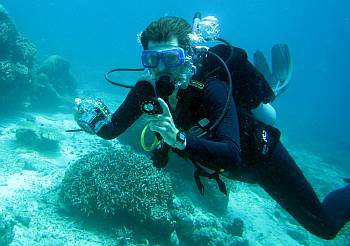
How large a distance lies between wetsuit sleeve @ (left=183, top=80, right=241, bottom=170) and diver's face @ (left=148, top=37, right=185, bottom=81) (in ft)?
1.19

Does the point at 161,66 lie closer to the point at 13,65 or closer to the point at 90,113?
the point at 90,113

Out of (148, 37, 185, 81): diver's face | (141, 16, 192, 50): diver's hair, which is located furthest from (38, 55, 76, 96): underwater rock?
(148, 37, 185, 81): diver's face

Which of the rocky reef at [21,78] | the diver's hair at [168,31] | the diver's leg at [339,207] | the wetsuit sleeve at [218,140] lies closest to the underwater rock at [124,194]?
the diver's leg at [339,207]

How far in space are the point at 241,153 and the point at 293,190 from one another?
1.32m

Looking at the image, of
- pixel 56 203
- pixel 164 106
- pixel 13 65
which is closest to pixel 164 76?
pixel 164 106

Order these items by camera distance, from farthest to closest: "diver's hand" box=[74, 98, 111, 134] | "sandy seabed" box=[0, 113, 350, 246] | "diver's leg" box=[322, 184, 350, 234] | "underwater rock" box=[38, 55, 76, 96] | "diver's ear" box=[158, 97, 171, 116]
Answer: "underwater rock" box=[38, 55, 76, 96]
"sandy seabed" box=[0, 113, 350, 246]
"diver's leg" box=[322, 184, 350, 234]
"diver's hand" box=[74, 98, 111, 134]
"diver's ear" box=[158, 97, 171, 116]

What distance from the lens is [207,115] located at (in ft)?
10.6

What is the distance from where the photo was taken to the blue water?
2061 inches

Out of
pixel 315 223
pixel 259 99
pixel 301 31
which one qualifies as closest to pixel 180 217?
pixel 315 223

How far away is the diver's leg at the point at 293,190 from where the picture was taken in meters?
4.43

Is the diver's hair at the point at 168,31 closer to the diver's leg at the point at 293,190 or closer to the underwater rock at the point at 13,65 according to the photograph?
the diver's leg at the point at 293,190

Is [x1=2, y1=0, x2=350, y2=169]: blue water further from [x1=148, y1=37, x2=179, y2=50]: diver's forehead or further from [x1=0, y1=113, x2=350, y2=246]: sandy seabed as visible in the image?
[x1=148, y1=37, x2=179, y2=50]: diver's forehead

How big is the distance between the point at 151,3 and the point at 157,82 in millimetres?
146758

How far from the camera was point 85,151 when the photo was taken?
10586 millimetres
